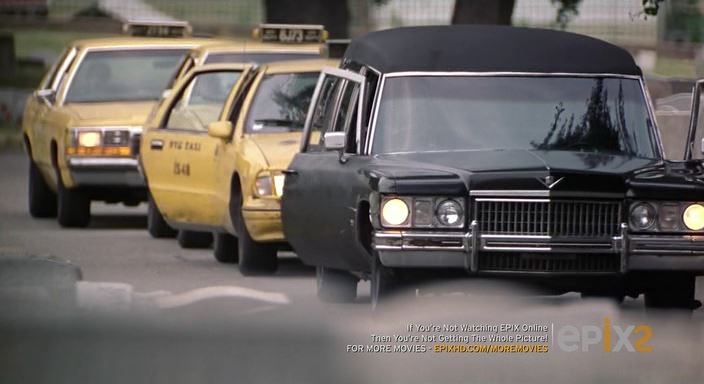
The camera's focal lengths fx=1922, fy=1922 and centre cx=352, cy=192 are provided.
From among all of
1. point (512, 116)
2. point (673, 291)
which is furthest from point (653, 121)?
point (673, 291)

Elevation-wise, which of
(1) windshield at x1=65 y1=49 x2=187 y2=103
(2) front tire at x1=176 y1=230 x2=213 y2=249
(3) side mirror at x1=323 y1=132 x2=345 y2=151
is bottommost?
(2) front tire at x1=176 y1=230 x2=213 y2=249

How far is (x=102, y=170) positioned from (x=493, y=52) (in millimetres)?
7403

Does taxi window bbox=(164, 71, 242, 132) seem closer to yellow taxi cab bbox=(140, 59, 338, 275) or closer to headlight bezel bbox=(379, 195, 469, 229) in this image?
yellow taxi cab bbox=(140, 59, 338, 275)

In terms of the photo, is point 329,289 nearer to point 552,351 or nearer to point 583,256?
point 583,256

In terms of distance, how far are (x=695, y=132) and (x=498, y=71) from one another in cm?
→ 121

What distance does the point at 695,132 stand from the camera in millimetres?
10969

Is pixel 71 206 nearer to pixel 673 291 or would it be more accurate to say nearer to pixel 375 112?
pixel 375 112

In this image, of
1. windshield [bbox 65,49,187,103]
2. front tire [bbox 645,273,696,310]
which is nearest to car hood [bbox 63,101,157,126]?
windshield [bbox 65,49,187,103]

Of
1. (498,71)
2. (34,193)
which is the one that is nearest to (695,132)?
(498,71)

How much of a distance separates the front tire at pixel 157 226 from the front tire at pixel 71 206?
886 mm

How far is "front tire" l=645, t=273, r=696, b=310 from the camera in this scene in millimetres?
10086

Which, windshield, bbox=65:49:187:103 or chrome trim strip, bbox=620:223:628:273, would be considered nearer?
chrome trim strip, bbox=620:223:628:273

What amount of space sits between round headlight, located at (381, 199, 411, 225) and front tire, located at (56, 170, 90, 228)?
29.2 ft

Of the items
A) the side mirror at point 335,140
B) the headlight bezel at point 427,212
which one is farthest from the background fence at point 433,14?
the headlight bezel at point 427,212
